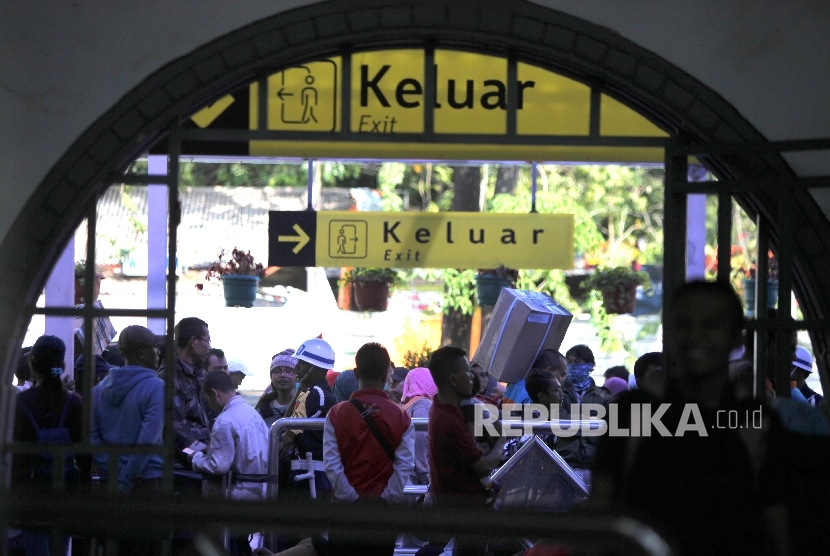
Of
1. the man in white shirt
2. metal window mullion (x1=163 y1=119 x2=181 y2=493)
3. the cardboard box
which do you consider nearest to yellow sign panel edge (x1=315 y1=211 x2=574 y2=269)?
the cardboard box

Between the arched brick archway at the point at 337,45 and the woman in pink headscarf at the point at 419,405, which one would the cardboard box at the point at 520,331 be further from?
the arched brick archway at the point at 337,45

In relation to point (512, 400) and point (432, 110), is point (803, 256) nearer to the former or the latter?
point (432, 110)

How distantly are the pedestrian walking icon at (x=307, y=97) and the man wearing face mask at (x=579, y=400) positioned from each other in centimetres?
231

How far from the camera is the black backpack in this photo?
546cm

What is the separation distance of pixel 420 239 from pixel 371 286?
2727 millimetres

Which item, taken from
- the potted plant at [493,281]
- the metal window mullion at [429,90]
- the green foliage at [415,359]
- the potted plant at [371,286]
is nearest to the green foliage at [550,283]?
the green foliage at [415,359]

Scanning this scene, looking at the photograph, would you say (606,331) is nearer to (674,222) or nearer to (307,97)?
(674,222)

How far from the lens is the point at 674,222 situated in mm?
4855

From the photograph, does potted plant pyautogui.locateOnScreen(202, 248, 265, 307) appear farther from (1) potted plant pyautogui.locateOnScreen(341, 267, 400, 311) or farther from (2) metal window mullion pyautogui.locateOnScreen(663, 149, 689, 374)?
→ (2) metal window mullion pyautogui.locateOnScreen(663, 149, 689, 374)

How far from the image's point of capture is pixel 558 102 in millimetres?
5273

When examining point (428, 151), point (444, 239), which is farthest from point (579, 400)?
point (428, 151)

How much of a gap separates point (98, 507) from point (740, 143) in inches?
141

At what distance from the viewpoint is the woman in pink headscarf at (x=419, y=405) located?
7.27m

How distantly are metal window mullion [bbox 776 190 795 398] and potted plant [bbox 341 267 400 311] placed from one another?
18.1 feet
